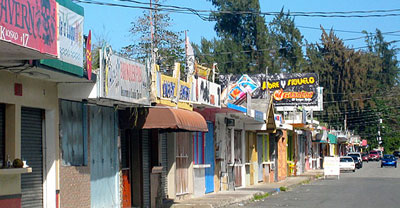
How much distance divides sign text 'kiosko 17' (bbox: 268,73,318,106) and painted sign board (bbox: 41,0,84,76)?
4306 cm

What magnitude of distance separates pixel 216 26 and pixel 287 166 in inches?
1373

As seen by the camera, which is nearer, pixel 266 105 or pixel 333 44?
pixel 266 105

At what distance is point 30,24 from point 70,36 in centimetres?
263

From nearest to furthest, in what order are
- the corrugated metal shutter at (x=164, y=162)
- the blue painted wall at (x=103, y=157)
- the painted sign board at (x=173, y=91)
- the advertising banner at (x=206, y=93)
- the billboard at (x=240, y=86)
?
the blue painted wall at (x=103, y=157) < the painted sign board at (x=173, y=91) < the corrugated metal shutter at (x=164, y=162) < the advertising banner at (x=206, y=93) < the billboard at (x=240, y=86)

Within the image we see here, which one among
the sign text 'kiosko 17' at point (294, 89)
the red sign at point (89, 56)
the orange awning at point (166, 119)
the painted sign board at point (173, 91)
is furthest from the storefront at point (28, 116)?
the sign text 'kiosko 17' at point (294, 89)

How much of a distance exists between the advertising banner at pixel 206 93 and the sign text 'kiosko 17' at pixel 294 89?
32.2m

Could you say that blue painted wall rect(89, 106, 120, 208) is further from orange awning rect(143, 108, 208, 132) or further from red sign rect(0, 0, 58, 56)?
red sign rect(0, 0, 58, 56)

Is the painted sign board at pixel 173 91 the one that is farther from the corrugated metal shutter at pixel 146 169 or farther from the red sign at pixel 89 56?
the red sign at pixel 89 56

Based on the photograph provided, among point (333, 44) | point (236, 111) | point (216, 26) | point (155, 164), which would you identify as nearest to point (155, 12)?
point (236, 111)

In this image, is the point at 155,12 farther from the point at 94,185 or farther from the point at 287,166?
the point at 287,166

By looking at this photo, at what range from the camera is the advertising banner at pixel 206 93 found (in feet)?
71.8

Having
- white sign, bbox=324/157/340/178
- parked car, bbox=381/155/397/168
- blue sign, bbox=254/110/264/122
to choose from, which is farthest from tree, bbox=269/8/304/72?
blue sign, bbox=254/110/264/122

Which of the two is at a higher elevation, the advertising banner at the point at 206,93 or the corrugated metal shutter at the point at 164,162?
the advertising banner at the point at 206,93

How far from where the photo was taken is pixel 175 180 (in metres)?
22.5
